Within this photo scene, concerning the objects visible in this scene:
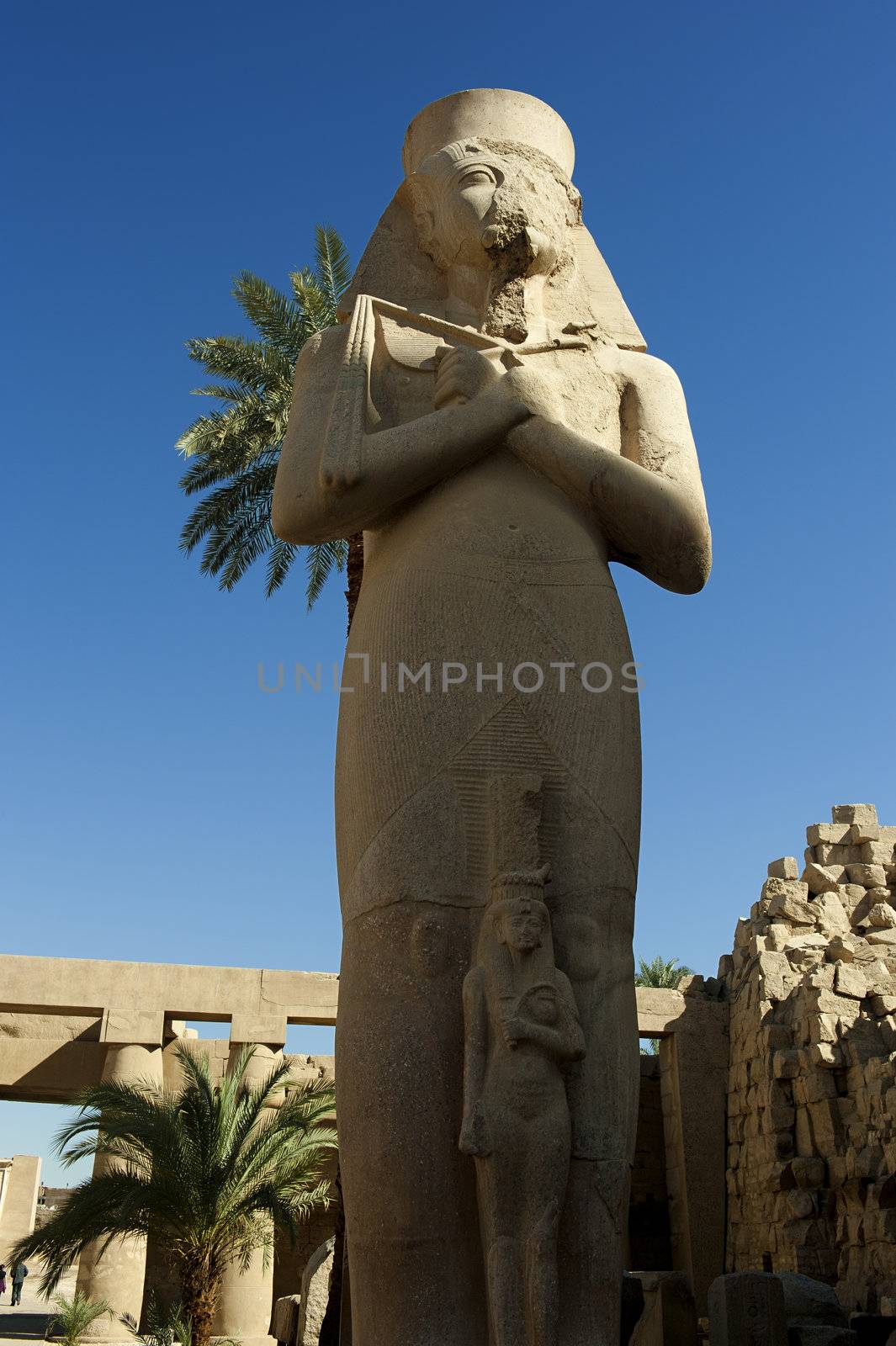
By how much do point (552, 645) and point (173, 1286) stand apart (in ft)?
63.8

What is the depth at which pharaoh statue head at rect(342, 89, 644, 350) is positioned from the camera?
11.2 feet

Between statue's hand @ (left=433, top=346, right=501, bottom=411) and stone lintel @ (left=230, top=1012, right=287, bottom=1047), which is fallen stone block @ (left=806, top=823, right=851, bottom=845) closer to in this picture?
stone lintel @ (left=230, top=1012, right=287, bottom=1047)

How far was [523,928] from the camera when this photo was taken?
2477 millimetres

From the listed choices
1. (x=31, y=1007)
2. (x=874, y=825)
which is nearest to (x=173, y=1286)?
(x=31, y=1007)

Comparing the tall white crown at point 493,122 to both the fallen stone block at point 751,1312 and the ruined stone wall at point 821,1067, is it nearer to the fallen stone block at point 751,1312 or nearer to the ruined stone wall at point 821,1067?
the fallen stone block at point 751,1312

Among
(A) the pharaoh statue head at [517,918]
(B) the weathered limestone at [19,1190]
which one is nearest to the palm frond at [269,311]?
(A) the pharaoh statue head at [517,918]

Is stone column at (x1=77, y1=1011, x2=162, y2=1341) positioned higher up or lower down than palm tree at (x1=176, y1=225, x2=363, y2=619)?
lower down

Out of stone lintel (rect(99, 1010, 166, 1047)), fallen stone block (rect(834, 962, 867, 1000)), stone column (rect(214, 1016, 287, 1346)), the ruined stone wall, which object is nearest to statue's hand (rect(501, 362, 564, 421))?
the ruined stone wall

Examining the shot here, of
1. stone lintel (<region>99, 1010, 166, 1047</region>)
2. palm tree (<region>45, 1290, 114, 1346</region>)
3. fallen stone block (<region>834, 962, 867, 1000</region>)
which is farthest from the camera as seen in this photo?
stone lintel (<region>99, 1010, 166, 1047</region>)

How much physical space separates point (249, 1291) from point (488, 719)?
16.0 meters

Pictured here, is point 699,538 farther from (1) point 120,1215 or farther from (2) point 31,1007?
(2) point 31,1007

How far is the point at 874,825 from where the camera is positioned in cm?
1769

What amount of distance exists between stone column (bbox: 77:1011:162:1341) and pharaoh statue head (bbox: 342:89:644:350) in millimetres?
12776

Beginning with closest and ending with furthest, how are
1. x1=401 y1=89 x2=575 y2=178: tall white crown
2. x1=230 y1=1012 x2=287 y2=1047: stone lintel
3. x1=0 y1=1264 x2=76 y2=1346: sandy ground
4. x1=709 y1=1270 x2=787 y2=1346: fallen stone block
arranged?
x1=401 y1=89 x2=575 y2=178: tall white crown, x1=709 y1=1270 x2=787 y2=1346: fallen stone block, x1=230 y1=1012 x2=287 y2=1047: stone lintel, x1=0 y1=1264 x2=76 y2=1346: sandy ground
